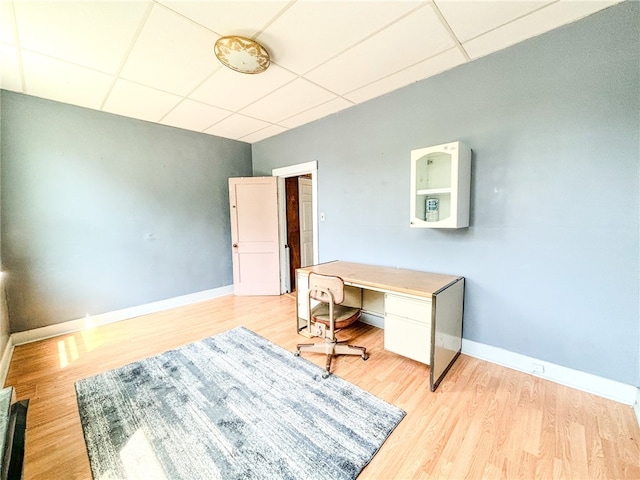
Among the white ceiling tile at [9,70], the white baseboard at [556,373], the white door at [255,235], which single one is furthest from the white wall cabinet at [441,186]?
the white ceiling tile at [9,70]

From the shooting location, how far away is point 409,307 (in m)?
2.08

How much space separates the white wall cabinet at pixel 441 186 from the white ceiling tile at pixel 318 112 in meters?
1.22

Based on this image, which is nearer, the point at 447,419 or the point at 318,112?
the point at 447,419

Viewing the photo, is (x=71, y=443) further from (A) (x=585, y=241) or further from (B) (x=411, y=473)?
(A) (x=585, y=241)

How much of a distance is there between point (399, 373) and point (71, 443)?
7.44ft

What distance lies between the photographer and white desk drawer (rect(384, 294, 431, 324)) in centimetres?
198

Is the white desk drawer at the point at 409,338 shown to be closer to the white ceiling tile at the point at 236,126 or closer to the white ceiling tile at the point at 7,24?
the white ceiling tile at the point at 236,126

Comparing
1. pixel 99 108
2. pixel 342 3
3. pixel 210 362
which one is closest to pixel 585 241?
pixel 342 3

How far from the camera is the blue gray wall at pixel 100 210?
2723mm

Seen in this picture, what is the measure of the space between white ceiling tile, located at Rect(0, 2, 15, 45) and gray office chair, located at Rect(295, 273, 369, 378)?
2.61m

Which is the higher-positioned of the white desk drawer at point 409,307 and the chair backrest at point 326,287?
the chair backrest at point 326,287

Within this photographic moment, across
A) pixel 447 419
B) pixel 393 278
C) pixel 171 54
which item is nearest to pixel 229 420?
pixel 447 419

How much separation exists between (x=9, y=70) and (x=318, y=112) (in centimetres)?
290

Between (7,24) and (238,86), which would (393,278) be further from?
(7,24)
